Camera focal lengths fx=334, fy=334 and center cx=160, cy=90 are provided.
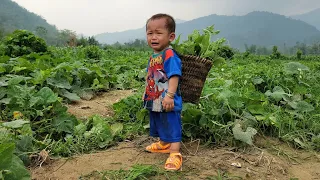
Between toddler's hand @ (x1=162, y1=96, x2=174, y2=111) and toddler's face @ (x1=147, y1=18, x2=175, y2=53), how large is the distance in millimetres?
392

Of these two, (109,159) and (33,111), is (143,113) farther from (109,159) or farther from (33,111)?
(33,111)

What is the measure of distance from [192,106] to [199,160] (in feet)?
2.71

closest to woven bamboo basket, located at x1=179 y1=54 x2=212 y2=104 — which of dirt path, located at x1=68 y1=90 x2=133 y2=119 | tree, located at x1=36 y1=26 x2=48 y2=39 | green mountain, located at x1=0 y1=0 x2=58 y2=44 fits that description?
dirt path, located at x1=68 y1=90 x2=133 y2=119

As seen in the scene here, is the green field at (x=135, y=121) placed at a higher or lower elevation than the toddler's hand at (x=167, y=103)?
lower

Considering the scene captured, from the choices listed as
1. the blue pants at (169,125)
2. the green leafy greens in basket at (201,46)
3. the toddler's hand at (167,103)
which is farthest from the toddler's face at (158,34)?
the blue pants at (169,125)

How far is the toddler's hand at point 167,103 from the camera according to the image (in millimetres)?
2398

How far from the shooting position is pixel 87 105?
419cm

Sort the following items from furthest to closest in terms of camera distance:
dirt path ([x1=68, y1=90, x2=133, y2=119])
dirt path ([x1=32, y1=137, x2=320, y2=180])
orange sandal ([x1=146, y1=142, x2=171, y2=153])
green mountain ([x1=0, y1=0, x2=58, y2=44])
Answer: green mountain ([x1=0, y1=0, x2=58, y2=44]), dirt path ([x1=68, y1=90, x2=133, y2=119]), orange sandal ([x1=146, y1=142, x2=171, y2=153]), dirt path ([x1=32, y1=137, x2=320, y2=180])

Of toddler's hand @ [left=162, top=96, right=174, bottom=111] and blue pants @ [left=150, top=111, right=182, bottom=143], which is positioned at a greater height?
toddler's hand @ [left=162, top=96, right=174, bottom=111]

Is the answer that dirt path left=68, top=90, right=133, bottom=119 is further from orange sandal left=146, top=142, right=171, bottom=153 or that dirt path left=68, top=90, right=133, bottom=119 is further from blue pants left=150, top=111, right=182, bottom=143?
blue pants left=150, top=111, right=182, bottom=143

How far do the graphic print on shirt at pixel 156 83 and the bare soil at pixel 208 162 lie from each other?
1.47 feet

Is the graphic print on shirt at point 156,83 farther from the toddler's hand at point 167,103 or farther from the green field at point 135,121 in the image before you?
the green field at point 135,121

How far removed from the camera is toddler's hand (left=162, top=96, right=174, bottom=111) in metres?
2.40

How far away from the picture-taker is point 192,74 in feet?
8.41
